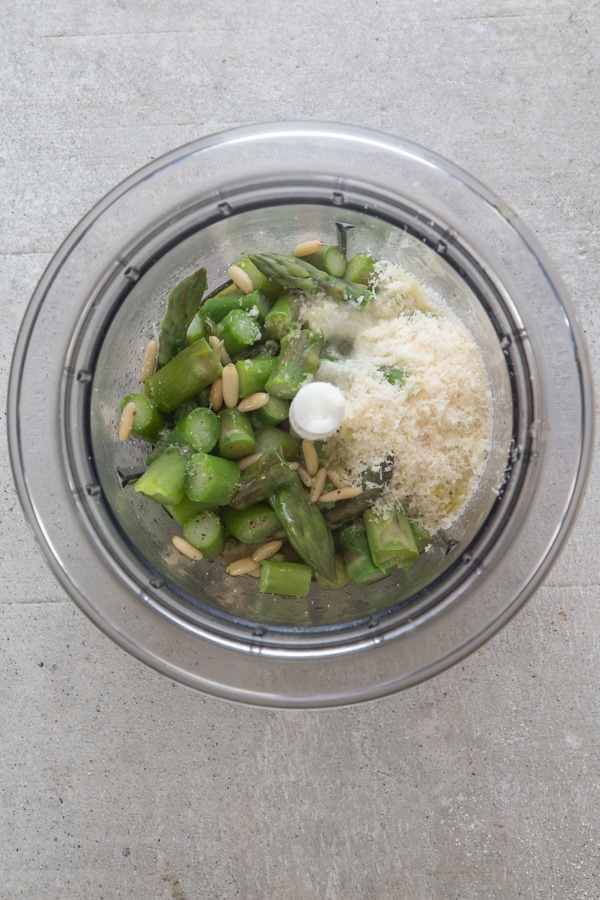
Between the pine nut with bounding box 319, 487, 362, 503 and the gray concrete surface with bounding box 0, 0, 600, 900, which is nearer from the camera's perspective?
the pine nut with bounding box 319, 487, 362, 503

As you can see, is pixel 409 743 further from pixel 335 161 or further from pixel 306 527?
pixel 335 161

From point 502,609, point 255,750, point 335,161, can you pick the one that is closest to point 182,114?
point 335,161

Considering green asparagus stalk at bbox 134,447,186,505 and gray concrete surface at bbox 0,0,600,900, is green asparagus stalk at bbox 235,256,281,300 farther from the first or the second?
gray concrete surface at bbox 0,0,600,900

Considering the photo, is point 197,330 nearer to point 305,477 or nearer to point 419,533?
point 305,477

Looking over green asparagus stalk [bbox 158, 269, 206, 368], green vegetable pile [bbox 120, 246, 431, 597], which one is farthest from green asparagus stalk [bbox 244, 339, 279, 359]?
green asparagus stalk [bbox 158, 269, 206, 368]

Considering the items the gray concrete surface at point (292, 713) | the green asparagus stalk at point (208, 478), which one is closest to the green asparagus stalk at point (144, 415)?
the green asparagus stalk at point (208, 478)

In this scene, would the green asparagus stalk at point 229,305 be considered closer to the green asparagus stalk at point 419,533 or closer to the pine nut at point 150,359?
the pine nut at point 150,359
